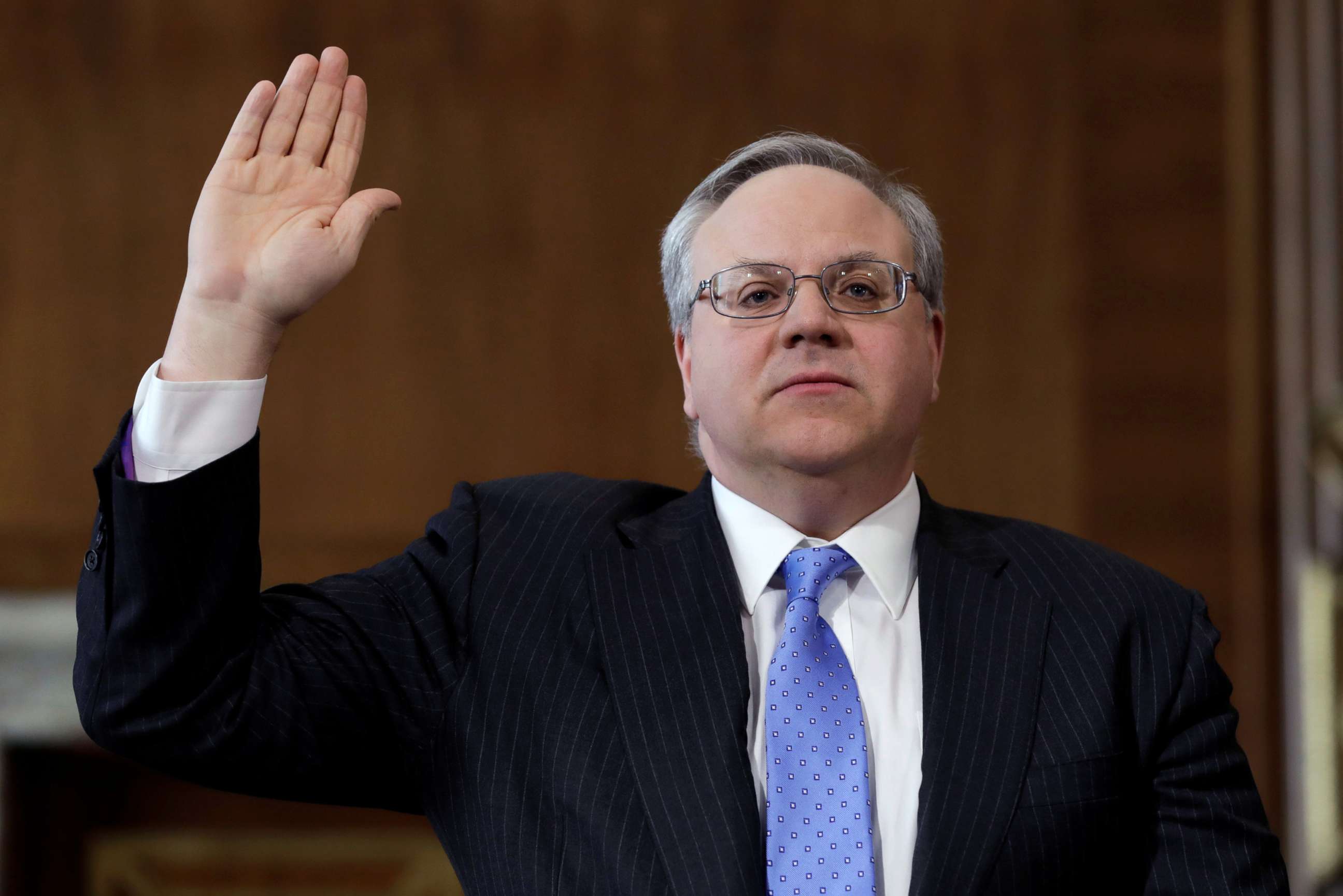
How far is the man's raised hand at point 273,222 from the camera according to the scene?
3.93 ft

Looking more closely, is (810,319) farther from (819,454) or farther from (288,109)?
(288,109)

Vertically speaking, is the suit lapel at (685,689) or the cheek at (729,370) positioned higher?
the cheek at (729,370)

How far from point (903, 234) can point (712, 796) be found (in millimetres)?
685

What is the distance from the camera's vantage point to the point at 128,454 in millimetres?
1195

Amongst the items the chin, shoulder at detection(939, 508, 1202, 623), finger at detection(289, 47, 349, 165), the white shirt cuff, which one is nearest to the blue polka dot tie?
the chin

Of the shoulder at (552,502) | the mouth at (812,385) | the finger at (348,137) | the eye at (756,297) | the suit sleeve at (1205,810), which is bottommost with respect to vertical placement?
the suit sleeve at (1205,810)

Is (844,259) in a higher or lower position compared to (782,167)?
lower

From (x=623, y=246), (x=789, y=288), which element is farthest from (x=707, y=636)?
(x=623, y=246)

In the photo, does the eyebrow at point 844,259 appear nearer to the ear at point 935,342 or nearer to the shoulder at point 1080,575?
the ear at point 935,342

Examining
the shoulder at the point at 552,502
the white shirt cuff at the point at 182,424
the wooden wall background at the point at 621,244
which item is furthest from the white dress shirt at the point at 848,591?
the wooden wall background at the point at 621,244

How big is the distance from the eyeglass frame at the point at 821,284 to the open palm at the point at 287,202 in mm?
363

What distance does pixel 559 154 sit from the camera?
3139 mm

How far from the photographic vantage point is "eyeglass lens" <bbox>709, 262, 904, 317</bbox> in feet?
4.83

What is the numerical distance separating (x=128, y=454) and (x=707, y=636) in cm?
56
